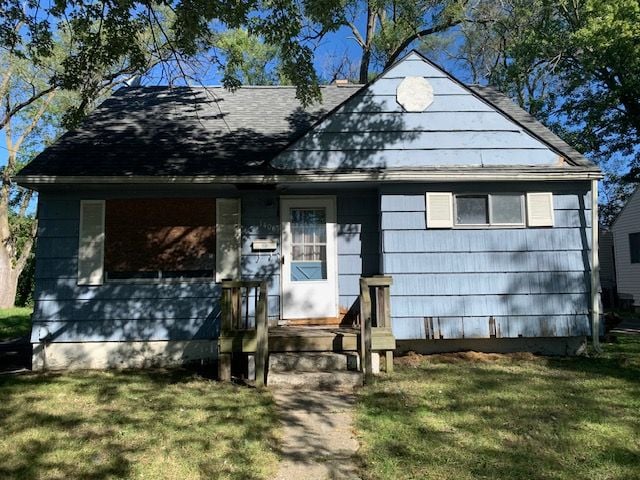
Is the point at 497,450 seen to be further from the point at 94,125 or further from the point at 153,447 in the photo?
the point at 94,125

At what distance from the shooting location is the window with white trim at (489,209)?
7625mm

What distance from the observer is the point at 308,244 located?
8008 millimetres

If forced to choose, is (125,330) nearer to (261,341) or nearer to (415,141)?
(261,341)

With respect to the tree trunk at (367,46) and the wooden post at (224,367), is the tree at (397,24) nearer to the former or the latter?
the tree trunk at (367,46)

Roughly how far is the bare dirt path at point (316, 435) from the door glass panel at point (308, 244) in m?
2.44

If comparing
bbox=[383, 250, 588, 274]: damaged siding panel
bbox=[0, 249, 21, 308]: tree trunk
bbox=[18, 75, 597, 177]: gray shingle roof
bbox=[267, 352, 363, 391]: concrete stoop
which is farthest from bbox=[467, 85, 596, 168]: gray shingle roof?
bbox=[0, 249, 21, 308]: tree trunk

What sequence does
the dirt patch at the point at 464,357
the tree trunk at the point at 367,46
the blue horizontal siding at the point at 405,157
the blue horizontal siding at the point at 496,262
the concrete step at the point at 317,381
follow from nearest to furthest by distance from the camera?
the concrete step at the point at 317,381
the dirt patch at the point at 464,357
the blue horizontal siding at the point at 496,262
the blue horizontal siding at the point at 405,157
the tree trunk at the point at 367,46

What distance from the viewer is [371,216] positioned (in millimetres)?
8055

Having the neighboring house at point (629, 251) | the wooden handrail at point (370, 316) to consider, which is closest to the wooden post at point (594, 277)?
the wooden handrail at point (370, 316)

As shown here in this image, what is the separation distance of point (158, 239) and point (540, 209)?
20.2 ft

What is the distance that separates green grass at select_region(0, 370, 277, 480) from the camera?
3.73m

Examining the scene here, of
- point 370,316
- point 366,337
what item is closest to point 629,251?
point 370,316

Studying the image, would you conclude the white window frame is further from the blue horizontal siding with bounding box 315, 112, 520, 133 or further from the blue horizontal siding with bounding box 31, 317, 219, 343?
the blue horizontal siding with bounding box 31, 317, 219, 343

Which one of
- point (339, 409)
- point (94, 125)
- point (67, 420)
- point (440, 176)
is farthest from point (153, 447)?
point (94, 125)
